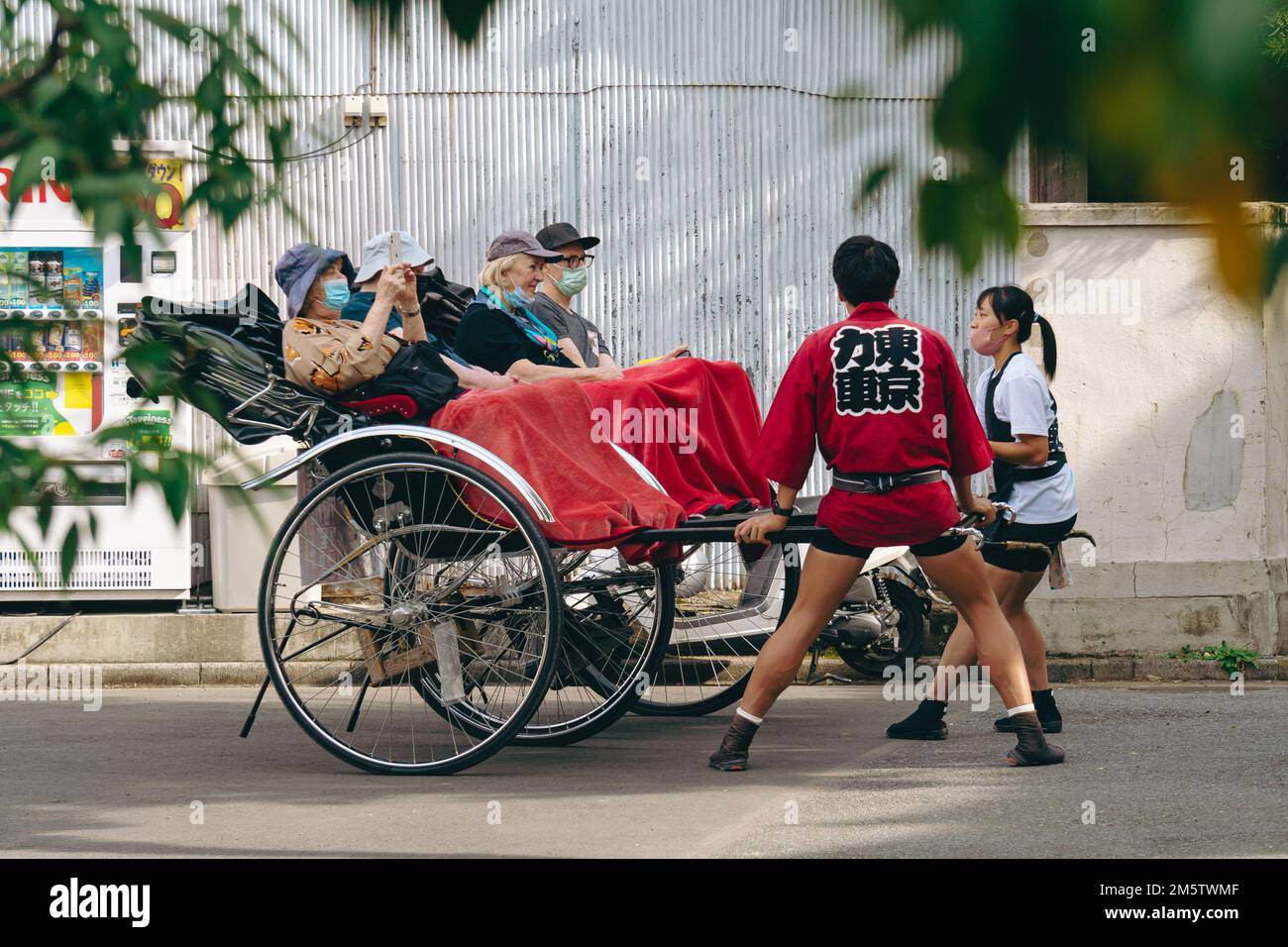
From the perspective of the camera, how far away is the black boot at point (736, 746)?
18.7 feet

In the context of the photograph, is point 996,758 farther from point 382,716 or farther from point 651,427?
point 382,716

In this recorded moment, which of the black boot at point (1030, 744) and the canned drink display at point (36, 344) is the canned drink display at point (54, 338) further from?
the black boot at point (1030, 744)

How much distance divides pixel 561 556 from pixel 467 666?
620mm

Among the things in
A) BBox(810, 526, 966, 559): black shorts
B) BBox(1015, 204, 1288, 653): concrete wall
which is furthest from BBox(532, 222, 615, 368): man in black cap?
BBox(1015, 204, 1288, 653): concrete wall

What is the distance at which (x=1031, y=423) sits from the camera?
6.16 m

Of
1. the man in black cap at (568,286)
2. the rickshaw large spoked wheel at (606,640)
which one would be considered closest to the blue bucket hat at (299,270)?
the man in black cap at (568,286)

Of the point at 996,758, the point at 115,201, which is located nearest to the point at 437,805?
the point at 996,758

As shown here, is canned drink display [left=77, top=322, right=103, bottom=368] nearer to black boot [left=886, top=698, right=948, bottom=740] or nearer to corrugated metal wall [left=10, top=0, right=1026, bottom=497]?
black boot [left=886, top=698, right=948, bottom=740]

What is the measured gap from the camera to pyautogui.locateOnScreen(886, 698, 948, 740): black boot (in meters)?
6.45

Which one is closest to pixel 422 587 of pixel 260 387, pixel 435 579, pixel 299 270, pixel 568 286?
pixel 435 579

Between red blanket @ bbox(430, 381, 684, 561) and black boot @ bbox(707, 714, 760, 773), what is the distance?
690 mm

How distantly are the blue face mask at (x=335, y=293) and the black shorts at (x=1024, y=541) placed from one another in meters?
2.76

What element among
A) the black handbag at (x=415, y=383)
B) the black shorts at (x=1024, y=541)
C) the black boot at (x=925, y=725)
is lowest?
the black boot at (x=925, y=725)

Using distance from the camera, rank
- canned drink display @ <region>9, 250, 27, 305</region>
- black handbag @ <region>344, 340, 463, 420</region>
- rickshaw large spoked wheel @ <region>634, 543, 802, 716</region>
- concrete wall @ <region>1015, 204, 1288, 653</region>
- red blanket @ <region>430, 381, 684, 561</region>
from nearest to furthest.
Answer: canned drink display @ <region>9, 250, 27, 305</region>
red blanket @ <region>430, 381, 684, 561</region>
black handbag @ <region>344, 340, 463, 420</region>
rickshaw large spoked wheel @ <region>634, 543, 802, 716</region>
concrete wall @ <region>1015, 204, 1288, 653</region>
